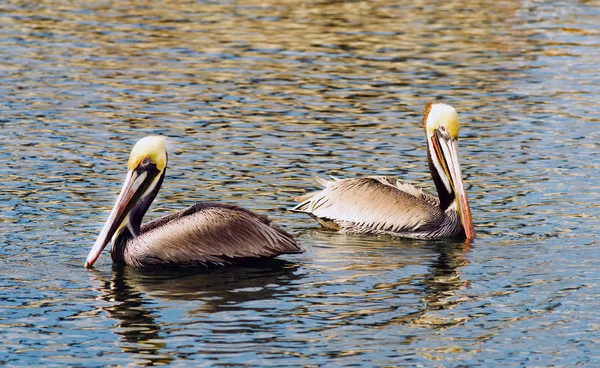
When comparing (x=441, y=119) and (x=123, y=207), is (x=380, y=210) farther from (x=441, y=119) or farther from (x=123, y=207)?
(x=123, y=207)

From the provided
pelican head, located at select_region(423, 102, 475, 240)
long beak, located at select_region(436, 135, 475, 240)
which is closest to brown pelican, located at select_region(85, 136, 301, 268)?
long beak, located at select_region(436, 135, 475, 240)

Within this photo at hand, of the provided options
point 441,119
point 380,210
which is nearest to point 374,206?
point 380,210

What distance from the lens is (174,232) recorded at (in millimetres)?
9000

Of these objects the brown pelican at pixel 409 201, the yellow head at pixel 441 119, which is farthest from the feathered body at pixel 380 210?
the yellow head at pixel 441 119

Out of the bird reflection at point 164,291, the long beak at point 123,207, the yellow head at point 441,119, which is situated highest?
the yellow head at point 441,119

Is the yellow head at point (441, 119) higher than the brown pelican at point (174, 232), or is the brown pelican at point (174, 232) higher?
the yellow head at point (441, 119)

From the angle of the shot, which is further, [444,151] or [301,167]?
[301,167]

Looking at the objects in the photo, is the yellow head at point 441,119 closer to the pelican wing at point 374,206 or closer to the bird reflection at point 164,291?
the pelican wing at point 374,206

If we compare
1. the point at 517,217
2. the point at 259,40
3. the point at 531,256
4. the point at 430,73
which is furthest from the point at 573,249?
the point at 259,40

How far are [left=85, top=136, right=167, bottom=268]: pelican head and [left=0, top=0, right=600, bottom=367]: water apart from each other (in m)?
0.32

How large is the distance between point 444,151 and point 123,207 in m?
2.62

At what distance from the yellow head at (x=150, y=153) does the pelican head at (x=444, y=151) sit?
2231 mm

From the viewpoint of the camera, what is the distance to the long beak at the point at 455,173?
9.95 metres

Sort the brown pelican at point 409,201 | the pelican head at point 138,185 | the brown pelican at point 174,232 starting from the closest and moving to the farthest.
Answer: the brown pelican at point 174,232, the pelican head at point 138,185, the brown pelican at point 409,201
